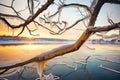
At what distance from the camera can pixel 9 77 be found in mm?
1955

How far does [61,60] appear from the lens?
6.77 ft

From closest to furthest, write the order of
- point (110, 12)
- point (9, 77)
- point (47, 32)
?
point (9, 77) < point (47, 32) < point (110, 12)

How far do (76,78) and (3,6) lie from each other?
3.08 feet

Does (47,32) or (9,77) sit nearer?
(9,77)

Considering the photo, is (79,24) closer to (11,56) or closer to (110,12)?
(110,12)

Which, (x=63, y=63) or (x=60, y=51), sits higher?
(x=60, y=51)

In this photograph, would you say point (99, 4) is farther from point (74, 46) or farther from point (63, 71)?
point (63, 71)

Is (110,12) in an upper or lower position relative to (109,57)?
upper

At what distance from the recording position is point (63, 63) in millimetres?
2076

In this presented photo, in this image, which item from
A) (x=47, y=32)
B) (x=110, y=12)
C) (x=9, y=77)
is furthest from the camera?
(x=110, y=12)

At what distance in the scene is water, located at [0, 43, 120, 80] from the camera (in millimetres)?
1989

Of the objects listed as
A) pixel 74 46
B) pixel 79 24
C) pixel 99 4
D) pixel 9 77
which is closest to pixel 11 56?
pixel 9 77

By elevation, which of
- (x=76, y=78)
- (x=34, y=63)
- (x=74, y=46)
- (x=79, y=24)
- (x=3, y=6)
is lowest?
(x=76, y=78)

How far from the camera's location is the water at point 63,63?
1989 millimetres
